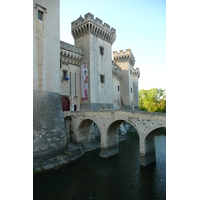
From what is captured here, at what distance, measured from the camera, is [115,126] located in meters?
14.8

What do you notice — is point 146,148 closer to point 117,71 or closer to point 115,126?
point 115,126

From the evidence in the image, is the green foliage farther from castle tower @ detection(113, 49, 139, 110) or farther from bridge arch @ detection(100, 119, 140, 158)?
bridge arch @ detection(100, 119, 140, 158)

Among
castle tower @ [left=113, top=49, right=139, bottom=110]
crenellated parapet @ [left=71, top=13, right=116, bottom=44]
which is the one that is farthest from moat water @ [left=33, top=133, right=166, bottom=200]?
castle tower @ [left=113, top=49, right=139, bottom=110]

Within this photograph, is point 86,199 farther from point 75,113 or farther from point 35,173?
point 75,113

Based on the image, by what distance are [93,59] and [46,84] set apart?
9967mm

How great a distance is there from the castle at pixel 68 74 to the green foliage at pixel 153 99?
4.26 metres

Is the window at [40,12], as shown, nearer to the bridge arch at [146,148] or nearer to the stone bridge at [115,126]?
the stone bridge at [115,126]

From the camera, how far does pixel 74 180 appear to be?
9859 mm

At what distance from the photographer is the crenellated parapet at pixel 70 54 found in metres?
19.2

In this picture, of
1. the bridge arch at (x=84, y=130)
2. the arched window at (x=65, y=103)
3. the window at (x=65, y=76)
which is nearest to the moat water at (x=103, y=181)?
the bridge arch at (x=84, y=130)

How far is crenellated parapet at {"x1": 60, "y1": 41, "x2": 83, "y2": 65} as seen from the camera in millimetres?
19166

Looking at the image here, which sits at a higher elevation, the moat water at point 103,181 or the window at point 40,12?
the window at point 40,12
